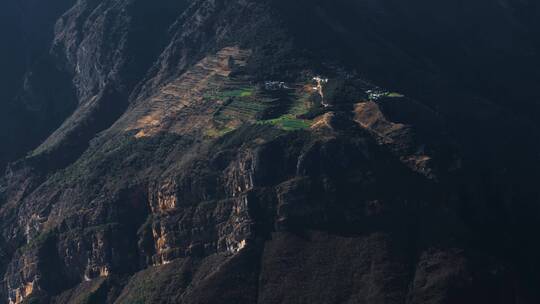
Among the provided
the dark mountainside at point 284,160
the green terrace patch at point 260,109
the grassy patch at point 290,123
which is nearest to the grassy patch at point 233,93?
the green terrace patch at point 260,109

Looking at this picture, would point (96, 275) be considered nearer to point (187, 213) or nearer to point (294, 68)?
point (187, 213)

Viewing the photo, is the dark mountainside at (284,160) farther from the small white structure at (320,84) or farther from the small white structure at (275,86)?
the small white structure at (275,86)

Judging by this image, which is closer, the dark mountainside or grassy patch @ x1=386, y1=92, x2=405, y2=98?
the dark mountainside

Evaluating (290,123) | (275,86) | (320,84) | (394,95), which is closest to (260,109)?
(290,123)

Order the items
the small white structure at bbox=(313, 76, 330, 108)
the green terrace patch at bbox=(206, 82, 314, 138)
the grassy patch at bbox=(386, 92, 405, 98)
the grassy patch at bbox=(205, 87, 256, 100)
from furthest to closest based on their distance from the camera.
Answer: the grassy patch at bbox=(205, 87, 256, 100) → the small white structure at bbox=(313, 76, 330, 108) → the grassy patch at bbox=(386, 92, 405, 98) → the green terrace patch at bbox=(206, 82, 314, 138)

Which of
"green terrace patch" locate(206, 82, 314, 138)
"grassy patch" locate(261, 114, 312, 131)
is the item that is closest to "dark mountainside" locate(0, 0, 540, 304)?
"green terrace patch" locate(206, 82, 314, 138)

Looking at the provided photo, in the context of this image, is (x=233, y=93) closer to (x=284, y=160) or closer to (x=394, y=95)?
(x=394, y=95)

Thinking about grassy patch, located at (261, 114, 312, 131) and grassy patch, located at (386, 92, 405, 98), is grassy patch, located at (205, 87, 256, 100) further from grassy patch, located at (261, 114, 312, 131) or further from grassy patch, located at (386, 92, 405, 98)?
grassy patch, located at (386, 92, 405, 98)

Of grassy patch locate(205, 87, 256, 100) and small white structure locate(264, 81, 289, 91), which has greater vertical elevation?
small white structure locate(264, 81, 289, 91)
